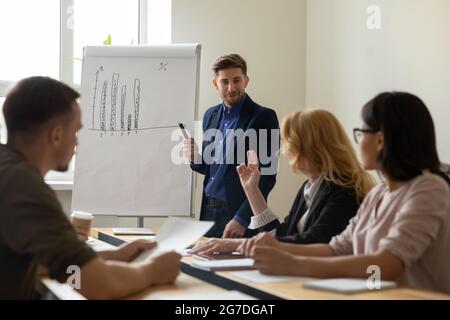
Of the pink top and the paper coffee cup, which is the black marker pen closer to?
the paper coffee cup

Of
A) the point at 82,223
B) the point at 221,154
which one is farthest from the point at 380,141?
the point at 221,154

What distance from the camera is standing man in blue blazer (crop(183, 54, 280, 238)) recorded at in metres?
3.53

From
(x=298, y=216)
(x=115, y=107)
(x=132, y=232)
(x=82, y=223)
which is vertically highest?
(x=115, y=107)

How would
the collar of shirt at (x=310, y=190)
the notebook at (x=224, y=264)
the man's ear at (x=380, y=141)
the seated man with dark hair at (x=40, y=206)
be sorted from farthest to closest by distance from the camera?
the collar of shirt at (x=310, y=190)
the notebook at (x=224, y=264)
the man's ear at (x=380, y=141)
the seated man with dark hair at (x=40, y=206)

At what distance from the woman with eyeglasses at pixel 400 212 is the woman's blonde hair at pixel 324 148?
418mm

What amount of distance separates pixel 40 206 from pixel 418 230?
3.21 ft

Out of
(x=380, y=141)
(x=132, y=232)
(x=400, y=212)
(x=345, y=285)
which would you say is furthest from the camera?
(x=132, y=232)

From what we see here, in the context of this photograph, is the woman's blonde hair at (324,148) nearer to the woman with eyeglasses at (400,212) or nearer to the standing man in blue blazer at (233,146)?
the woman with eyeglasses at (400,212)

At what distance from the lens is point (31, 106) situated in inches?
59.7

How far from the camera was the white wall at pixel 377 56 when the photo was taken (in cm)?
345

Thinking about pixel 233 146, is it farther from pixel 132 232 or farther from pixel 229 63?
pixel 132 232

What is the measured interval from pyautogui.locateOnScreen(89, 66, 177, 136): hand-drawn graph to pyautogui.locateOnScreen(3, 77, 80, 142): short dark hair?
7.66ft

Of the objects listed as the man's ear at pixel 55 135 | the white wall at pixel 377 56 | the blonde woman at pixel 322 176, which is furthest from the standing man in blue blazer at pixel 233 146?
the man's ear at pixel 55 135

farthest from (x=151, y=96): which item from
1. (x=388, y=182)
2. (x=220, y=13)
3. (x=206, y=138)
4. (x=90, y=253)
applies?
(x=90, y=253)
